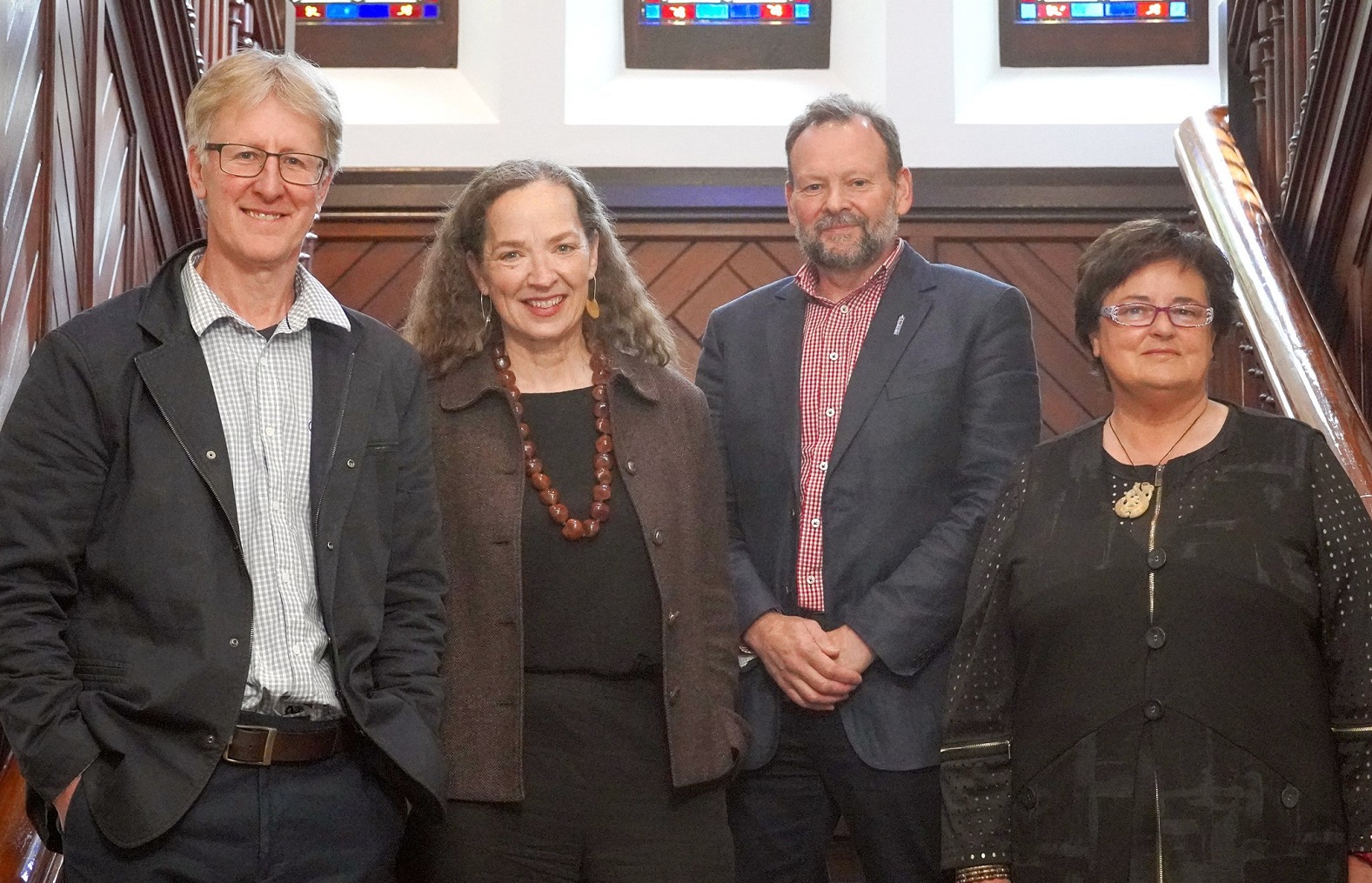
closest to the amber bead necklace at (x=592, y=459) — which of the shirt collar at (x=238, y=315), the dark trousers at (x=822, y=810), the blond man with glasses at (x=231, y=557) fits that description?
the blond man with glasses at (x=231, y=557)

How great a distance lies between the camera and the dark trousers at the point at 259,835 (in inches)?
75.0

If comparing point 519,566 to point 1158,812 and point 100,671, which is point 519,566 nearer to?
point 100,671

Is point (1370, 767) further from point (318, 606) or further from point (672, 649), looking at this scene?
point (318, 606)

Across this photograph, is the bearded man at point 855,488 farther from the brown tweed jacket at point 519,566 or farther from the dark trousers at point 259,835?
the dark trousers at point 259,835

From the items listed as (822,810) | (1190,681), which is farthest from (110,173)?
(1190,681)

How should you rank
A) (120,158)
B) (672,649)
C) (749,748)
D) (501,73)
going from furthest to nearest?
(501,73)
(120,158)
(749,748)
(672,649)

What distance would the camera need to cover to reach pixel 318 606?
2074 millimetres

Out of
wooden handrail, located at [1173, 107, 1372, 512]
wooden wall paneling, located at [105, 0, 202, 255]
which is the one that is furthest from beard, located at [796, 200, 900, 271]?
wooden wall paneling, located at [105, 0, 202, 255]

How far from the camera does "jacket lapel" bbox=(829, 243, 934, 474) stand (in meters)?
2.68

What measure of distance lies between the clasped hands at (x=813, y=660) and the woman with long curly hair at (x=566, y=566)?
0.14 m

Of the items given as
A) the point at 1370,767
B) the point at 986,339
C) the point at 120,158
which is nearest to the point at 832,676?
the point at 986,339

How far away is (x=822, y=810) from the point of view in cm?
264

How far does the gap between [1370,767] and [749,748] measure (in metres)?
0.91

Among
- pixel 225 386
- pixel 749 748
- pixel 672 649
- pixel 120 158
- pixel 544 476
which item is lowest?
pixel 749 748
